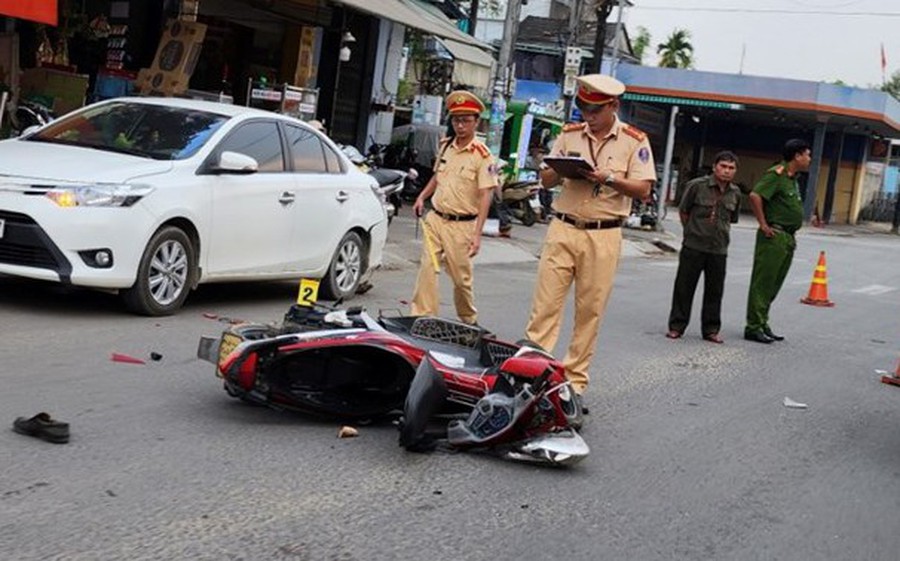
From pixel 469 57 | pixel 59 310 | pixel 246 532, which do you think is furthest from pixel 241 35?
pixel 246 532

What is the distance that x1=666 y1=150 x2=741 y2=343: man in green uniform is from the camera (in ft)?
34.6

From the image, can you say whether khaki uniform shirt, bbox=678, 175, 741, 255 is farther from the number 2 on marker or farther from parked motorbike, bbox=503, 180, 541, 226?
parked motorbike, bbox=503, 180, 541, 226

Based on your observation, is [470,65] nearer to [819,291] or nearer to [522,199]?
[522,199]

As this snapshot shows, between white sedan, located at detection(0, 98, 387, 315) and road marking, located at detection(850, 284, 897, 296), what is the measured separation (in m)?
11.0

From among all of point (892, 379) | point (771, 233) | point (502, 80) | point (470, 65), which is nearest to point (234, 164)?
point (771, 233)

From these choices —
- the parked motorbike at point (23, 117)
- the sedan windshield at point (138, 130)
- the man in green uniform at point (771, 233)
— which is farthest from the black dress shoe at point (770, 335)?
the parked motorbike at point (23, 117)

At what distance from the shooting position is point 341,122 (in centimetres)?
2227

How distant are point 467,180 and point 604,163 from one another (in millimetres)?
1397

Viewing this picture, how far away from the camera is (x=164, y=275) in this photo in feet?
27.1

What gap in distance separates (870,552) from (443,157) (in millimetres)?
4184

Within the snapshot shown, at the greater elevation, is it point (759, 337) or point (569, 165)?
point (569, 165)

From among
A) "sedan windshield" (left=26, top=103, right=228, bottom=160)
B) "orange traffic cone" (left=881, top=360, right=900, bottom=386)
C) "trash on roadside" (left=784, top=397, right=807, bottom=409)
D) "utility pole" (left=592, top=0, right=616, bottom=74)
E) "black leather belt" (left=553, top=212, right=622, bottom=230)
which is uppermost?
"utility pole" (left=592, top=0, right=616, bottom=74)

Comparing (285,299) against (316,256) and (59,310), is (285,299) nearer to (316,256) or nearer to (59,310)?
(316,256)

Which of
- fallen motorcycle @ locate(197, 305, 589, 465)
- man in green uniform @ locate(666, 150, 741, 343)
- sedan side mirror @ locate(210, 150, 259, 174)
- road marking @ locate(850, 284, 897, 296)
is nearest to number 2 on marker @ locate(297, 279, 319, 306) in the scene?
fallen motorcycle @ locate(197, 305, 589, 465)
